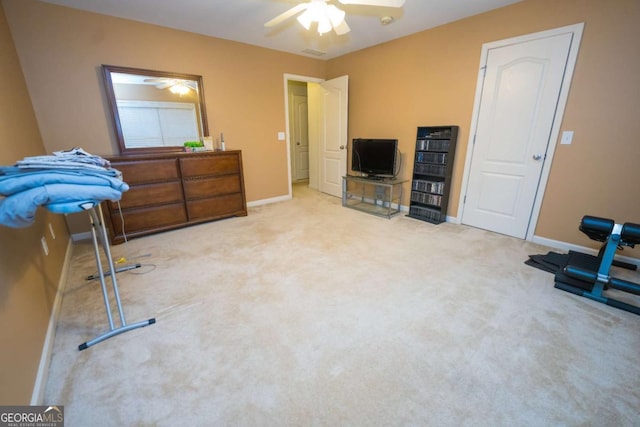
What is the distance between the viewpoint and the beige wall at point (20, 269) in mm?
1134

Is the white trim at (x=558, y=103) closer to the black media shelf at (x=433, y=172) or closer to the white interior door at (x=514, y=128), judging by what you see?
the white interior door at (x=514, y=128)

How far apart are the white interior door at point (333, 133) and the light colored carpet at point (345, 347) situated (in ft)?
8.62

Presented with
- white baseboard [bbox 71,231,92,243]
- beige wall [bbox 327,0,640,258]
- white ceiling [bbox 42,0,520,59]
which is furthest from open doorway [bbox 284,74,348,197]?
white baseboard [bbox 71,231,92,243]

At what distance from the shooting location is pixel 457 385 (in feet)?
4.37

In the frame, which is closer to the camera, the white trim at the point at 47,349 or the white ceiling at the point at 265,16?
the white trim at the point at 47,349

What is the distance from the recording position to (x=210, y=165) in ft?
11.5

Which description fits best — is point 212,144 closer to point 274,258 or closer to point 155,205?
point 155,205

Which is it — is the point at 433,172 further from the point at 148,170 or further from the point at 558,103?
the point at 148,170

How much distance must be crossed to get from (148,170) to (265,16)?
2.30m

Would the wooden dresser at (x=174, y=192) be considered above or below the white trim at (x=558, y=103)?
below

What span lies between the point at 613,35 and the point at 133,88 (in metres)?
5.00

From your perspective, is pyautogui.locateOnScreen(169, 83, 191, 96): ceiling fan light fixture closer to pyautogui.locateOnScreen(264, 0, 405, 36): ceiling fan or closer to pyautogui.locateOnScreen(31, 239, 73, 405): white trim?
pyautogui.locateOnScreen(264, 0, 405, 36): ceiling fan

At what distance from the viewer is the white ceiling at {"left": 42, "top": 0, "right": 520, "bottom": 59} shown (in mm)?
2725

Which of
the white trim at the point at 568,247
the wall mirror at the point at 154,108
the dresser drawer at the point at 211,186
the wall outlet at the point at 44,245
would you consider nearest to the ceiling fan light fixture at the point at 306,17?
the wall mirror at the point at 154,108
